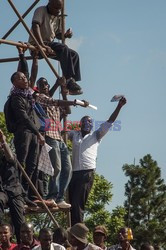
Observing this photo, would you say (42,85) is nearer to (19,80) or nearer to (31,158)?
(19,80)

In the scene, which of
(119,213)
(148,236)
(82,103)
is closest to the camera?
(82,103)

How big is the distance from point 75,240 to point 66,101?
133 inches

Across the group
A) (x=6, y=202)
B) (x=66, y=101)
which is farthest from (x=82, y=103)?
(x=6, y=202)

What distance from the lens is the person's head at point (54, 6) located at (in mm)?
14211

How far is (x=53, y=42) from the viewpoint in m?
14.3

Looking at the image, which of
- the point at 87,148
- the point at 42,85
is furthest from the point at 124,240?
the point at 42,85

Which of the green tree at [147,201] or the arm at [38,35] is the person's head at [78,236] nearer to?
the arm at [38,35]

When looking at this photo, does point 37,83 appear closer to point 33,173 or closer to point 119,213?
point 33,173

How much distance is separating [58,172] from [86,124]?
0.83m

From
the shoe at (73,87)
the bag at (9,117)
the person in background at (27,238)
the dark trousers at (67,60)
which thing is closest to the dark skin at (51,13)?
the dark trousers at (67,60)

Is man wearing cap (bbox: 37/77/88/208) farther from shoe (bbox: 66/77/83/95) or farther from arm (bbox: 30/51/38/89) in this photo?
shoe (bbox: 66/77/83/95)

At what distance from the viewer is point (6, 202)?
11.8 m

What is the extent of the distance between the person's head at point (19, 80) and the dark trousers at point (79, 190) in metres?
1.62

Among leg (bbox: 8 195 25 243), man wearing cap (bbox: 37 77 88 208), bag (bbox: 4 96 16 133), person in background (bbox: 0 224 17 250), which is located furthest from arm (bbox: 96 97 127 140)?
person in background (bbox: 0 224 17 250)
